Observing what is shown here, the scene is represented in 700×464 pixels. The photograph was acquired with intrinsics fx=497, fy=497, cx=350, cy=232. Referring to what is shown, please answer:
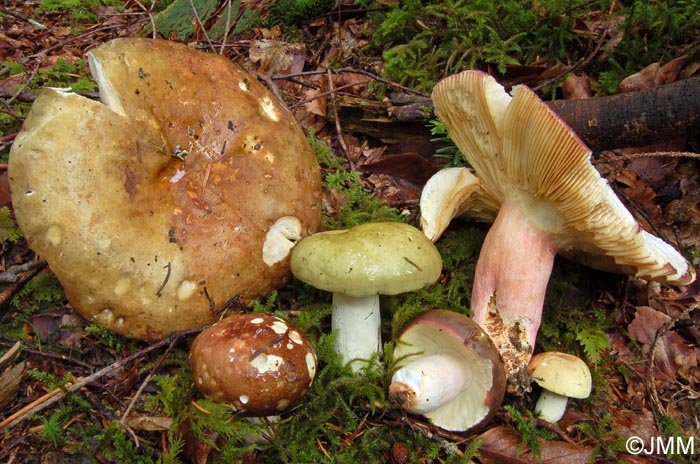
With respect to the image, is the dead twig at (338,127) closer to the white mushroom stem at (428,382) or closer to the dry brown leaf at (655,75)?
the white mushroom stem at (428,382)

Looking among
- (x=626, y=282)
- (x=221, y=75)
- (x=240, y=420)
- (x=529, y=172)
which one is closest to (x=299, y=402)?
(x=240, y=420)

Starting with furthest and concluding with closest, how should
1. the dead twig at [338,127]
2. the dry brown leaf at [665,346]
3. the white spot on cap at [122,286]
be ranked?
the dead twig at [338,127] → the dry brown leaf at [665,346] → the white spot on cap at [122,286]

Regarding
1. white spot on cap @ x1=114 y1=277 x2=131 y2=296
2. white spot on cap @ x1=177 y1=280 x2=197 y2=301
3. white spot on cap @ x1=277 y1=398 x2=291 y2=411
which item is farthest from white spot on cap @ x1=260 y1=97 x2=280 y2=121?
white spot on cap @ x1=277 y1=398 x2=291 y2=411

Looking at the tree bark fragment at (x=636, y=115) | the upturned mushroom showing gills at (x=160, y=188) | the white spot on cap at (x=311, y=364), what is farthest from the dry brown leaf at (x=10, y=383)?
the tree bark fragment at (x=636, y=115)

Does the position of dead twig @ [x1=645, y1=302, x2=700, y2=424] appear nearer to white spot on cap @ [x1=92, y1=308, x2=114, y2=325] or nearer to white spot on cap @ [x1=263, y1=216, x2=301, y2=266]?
white spot on cap @ [x1=263, y1=216, x2=301, y2=266]

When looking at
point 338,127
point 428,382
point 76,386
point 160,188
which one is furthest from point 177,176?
point 428,382

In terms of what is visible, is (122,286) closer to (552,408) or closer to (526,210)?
(526,210)
